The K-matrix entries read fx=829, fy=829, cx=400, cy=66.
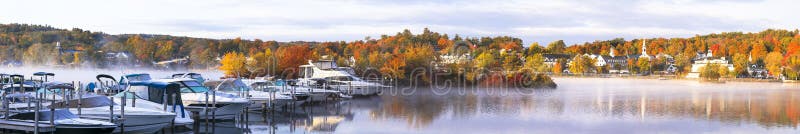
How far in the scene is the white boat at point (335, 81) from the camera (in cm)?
4738

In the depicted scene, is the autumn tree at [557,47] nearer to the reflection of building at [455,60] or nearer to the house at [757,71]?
the house at [757,71]

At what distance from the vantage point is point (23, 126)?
725 inches

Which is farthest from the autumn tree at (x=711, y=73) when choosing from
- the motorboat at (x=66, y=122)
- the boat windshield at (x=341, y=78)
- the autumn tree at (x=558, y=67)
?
the motorboat at (x=66, y=122)

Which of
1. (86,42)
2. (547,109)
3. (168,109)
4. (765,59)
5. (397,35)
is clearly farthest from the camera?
(86,42)

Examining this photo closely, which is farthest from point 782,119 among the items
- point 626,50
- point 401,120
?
point 626,50

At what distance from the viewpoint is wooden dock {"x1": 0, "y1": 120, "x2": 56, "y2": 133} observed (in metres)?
18.3

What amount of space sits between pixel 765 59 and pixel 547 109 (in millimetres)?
110331

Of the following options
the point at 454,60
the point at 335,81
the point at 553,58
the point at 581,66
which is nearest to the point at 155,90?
the point at 335,81

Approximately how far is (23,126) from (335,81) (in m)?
30.5

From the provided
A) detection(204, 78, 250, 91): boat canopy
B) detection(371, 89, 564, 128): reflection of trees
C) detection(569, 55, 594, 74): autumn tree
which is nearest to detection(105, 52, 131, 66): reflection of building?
detection(569, 55, 594, 74): autumn tree

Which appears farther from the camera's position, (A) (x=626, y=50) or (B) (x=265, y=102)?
(A) (x=626, y=50)

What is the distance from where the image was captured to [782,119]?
34.8 metres

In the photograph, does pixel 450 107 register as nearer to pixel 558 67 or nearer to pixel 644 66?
pixel 558 67

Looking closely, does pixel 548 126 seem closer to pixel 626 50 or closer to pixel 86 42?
pixel 86 42
